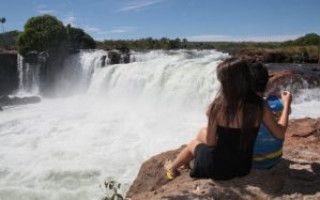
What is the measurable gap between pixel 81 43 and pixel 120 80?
16.3 meters

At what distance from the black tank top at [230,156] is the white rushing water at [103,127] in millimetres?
3810

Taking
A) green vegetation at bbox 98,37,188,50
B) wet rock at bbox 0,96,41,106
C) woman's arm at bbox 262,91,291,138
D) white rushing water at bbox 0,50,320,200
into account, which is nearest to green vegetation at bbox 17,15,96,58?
white rushing water at bbox 0,50,320,200

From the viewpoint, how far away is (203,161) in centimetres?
350

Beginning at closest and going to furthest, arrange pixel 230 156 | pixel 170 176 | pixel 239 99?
pixel 239 99 → pixel 230 156 → pixel 170 176

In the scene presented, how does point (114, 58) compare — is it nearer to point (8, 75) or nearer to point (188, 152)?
point (8, 75)

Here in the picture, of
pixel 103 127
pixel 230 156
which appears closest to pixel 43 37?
pixel 103 127

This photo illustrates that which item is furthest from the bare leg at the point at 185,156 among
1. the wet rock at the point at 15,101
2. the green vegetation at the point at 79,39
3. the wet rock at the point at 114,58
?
the green vegetation at the point at 79,39

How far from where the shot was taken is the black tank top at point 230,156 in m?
3.28

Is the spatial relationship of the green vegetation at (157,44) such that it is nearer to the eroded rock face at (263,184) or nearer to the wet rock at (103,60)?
the wet rock at (103,60)

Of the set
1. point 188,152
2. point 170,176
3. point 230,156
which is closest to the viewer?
point 230,156

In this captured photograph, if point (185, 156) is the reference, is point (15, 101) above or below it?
below

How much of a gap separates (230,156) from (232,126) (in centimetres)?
30

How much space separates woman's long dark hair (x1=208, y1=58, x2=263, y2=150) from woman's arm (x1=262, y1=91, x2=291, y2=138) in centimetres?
5

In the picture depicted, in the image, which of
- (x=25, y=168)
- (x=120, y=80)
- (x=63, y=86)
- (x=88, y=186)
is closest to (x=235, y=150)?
(x=88, y=186)
